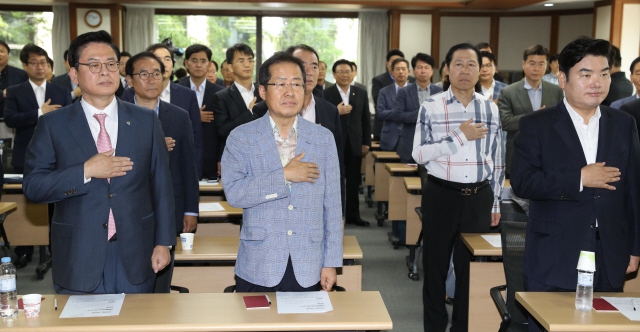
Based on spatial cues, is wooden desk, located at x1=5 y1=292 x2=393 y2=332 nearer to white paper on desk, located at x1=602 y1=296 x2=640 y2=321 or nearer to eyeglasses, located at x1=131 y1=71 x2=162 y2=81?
white paper on desk, located at x1=602 y1=296 x2=640 y2=321

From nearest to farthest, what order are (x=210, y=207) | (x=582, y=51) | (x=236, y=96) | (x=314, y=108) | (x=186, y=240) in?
(x=582, y=51) → (x=186, y=240) → (x=314, y=108) → (x=210, y=207) → (x=236, y=96)

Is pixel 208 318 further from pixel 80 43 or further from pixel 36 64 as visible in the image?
pixel 36 64

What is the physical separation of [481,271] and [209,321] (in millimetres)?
1971

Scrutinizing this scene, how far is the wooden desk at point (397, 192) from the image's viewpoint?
661 cm

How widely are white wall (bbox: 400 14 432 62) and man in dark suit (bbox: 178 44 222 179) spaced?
25.0 feet

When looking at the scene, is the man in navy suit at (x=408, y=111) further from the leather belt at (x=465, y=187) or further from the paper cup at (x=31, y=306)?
the paper cup at (x=31, y=306)

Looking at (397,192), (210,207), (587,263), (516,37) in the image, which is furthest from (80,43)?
(516,37)

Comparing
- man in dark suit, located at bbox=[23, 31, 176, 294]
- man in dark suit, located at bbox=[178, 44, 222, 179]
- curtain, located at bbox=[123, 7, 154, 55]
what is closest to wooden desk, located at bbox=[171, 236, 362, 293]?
man in dark suit, located at bbox=[23, 31, 176, 294]

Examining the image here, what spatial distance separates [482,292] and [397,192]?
9.32 ft

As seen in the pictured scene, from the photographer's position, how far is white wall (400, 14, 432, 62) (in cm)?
1391

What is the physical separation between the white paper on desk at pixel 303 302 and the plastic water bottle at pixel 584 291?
97cm

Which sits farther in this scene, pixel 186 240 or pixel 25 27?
pixel 25 27

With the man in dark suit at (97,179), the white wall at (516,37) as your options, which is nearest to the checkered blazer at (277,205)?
the man in dark suit at (97,179)

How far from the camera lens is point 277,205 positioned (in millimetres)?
2611
